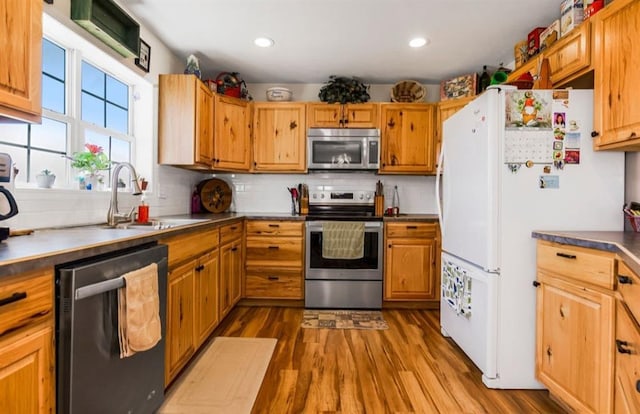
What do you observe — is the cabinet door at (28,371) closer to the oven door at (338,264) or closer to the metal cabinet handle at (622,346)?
the metal cabinet handle at (622,346)

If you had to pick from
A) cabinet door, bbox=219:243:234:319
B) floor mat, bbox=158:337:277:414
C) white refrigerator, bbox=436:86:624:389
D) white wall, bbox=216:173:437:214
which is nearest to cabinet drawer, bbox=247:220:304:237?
cabinet door, bbox=219:243:234:319

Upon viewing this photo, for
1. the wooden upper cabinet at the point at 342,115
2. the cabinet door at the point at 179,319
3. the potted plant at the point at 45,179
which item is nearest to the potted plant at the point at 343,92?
the wooden upper cabinet at the point at 342,115

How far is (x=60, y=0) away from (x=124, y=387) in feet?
6.73

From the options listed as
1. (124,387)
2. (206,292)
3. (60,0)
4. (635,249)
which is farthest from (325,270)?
(60,0)

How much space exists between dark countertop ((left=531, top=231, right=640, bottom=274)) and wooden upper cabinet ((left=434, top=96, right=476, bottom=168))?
1.90 m

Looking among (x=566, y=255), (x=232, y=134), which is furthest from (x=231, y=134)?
(x=566, y=255)

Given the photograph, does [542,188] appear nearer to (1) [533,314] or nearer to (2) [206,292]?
(1) [533,314]

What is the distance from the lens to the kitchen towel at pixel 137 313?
4.30 feet

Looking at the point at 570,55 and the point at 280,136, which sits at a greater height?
the point at 570,55

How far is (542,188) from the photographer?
190 cm

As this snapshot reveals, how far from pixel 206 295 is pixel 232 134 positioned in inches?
69.8

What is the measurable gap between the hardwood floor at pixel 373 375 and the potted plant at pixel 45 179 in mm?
1583

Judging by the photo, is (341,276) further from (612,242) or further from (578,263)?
(612,242)

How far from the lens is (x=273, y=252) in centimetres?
336
